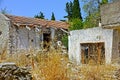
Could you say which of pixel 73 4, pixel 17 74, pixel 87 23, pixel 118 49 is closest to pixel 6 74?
pixel 17 74

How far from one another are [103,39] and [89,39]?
1366 millimetres

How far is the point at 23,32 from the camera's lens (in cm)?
2656

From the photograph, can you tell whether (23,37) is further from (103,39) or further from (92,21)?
(103,39)

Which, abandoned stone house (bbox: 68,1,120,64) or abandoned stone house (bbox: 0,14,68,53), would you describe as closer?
abandoned stone house (bbox: 68,1,120,64)

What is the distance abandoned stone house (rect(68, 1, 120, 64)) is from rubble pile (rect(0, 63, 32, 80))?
14.9ft

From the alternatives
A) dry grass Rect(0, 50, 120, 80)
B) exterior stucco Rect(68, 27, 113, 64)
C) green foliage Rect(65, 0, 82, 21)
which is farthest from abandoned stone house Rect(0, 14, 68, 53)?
dry grass Rect(0, 50, 120, 80)

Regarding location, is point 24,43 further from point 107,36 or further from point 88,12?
point 107,36

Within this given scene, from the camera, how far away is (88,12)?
3198cm

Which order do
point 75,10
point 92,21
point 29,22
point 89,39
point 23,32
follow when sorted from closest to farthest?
point 89,39
point 23,32
point 29,22
point 92,21
point 75,10

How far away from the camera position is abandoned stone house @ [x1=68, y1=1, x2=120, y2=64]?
47.9 feet

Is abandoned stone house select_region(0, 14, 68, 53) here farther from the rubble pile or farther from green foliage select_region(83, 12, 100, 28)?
the rubble pile

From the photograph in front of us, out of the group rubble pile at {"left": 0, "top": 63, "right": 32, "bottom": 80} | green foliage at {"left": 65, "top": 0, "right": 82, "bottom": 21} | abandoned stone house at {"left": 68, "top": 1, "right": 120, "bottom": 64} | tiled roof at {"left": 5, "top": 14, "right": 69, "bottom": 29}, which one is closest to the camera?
rubble pile at {"left": 0, "top": 63, "right": 32, "bottom": 80}

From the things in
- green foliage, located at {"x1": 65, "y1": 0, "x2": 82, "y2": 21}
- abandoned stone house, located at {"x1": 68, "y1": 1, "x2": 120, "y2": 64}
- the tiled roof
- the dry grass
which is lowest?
the dry grass

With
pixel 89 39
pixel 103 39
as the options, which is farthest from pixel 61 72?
pixel 89 39
